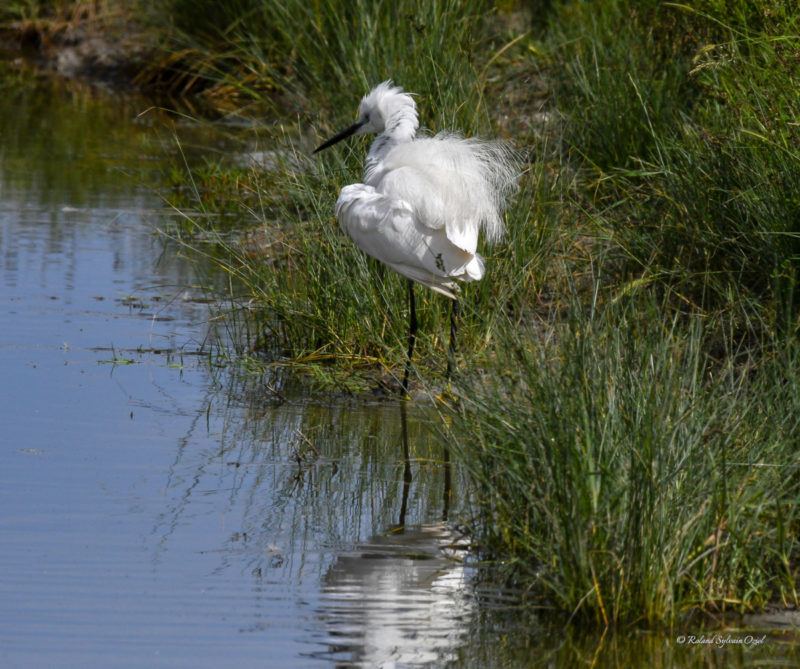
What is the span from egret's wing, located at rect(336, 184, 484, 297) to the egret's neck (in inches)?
14.4

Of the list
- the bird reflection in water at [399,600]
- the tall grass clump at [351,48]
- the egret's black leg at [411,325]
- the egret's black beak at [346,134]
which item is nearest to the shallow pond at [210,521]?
the bird reflection in water at [399,600]

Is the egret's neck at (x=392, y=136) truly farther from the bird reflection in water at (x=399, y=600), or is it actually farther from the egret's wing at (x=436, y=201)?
the bird reflection in water at (x=399, y=600)

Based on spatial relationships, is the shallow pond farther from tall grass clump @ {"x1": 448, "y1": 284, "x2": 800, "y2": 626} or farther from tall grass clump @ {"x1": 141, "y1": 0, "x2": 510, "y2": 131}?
tall grass clump @ {"x1": 141, "y1": 0, "x2": 510, "y2": 131}

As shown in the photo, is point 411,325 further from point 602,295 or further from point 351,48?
point 351,48

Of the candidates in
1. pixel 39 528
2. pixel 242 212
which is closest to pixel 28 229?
pixel 242 212

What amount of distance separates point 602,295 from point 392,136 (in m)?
1.19

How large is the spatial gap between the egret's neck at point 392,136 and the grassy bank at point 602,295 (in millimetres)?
379

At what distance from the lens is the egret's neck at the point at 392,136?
19.2ft

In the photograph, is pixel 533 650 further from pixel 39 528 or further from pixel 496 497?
pixel 39 528

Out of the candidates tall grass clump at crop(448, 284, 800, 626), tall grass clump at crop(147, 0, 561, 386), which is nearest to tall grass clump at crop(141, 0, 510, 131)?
tall grass clump at crop(147, 0, 561, 386)

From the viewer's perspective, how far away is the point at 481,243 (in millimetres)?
6102

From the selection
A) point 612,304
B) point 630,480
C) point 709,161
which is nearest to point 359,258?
point 709,161

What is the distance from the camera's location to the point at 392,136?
5.89 m

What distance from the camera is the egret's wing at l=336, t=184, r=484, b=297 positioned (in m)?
5.33
